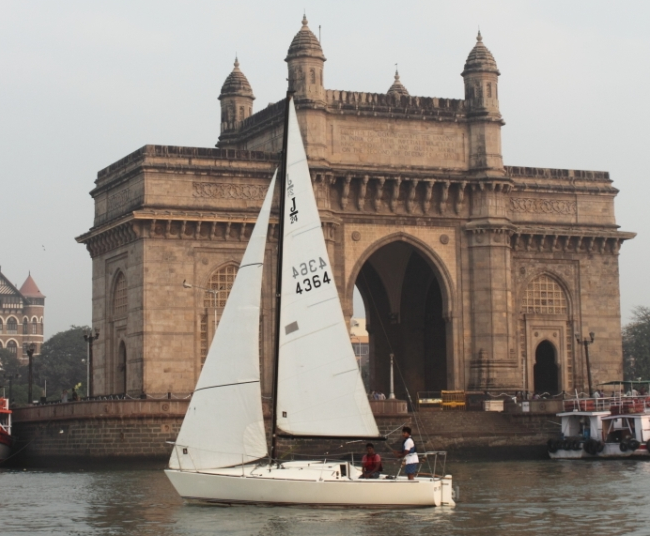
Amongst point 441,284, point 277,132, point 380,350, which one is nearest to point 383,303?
point 380,350

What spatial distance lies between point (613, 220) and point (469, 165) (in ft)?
28.3

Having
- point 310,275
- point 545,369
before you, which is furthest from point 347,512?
point 545,369

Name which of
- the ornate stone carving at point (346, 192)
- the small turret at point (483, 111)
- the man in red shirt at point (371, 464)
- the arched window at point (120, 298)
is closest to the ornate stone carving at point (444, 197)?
the small turret at point (483, 111)

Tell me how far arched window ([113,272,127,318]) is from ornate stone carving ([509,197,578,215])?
1783 centimetres

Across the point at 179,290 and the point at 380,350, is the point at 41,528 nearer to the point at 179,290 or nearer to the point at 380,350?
the point at 179,290

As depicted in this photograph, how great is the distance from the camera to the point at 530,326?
224 ft

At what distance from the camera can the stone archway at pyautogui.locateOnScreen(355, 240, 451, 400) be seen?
72.1 m

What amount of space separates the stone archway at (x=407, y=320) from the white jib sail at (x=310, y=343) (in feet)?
113

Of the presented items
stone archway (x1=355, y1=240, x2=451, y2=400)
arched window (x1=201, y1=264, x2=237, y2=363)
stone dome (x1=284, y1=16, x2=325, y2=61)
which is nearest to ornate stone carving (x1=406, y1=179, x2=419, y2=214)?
stone archway (x1=355, y1=240, x2=451, y2=400)

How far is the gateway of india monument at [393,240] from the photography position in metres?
61.6

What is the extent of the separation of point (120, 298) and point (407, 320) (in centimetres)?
1545

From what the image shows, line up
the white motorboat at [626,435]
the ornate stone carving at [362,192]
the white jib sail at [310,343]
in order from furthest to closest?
the ornate stone carving at [362,192] < the white motorboat at [626,435] < the white jib sail at [310,343]

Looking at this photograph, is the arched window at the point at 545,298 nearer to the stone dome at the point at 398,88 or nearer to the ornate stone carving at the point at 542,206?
the ornate stone carving at the point at 542,206

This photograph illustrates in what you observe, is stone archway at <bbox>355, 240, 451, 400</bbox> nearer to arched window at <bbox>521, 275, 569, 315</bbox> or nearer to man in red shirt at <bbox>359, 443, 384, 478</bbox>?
arched window at <bbox>521, 275, 569, 315</bbox>
